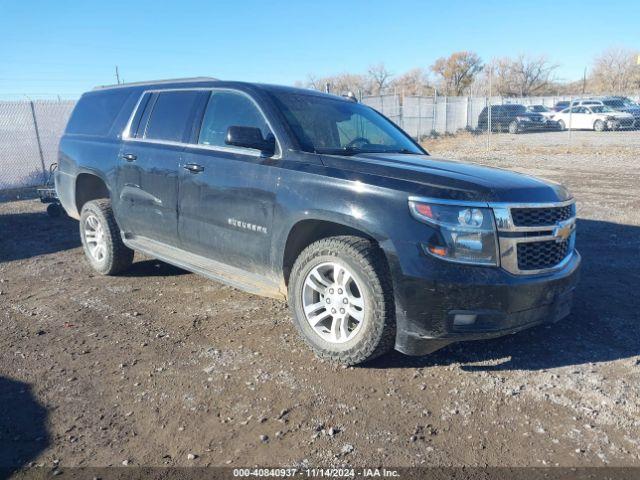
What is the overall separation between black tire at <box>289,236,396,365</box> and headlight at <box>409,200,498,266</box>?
378 millimetres

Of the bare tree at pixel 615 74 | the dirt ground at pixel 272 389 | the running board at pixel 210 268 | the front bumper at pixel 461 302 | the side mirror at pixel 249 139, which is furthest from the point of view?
the bare tree at pixel 615 74

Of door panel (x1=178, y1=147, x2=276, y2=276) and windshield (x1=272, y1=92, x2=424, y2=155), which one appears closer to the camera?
door panel (x1=178, y1=147, x2=276, y2=276)

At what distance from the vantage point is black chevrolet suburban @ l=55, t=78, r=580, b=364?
10.1ft

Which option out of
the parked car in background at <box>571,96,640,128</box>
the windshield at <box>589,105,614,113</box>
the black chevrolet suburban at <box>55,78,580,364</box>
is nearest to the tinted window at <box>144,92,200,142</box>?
the black chevrolet suburban at <box>55,78,580,364</box>

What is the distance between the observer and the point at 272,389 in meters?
3.28

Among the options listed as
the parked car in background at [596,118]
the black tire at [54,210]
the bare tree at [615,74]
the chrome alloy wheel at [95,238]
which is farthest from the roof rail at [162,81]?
the bare tree at [615,74]

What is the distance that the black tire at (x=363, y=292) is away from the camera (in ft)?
10.7

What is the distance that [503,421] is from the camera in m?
2.92

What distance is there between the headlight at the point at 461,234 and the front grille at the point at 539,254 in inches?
8.5

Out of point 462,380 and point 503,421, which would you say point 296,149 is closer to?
point 462,380

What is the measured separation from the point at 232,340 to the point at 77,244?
14.0 feet

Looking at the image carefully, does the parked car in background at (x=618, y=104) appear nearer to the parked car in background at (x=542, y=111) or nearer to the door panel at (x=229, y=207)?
the parked car in background at (x=542, y=111)

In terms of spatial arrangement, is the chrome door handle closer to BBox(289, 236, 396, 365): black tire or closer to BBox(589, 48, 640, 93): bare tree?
BBox(289, 236, 396, 365): black tire

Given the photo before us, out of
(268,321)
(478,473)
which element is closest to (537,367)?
(478,473)
